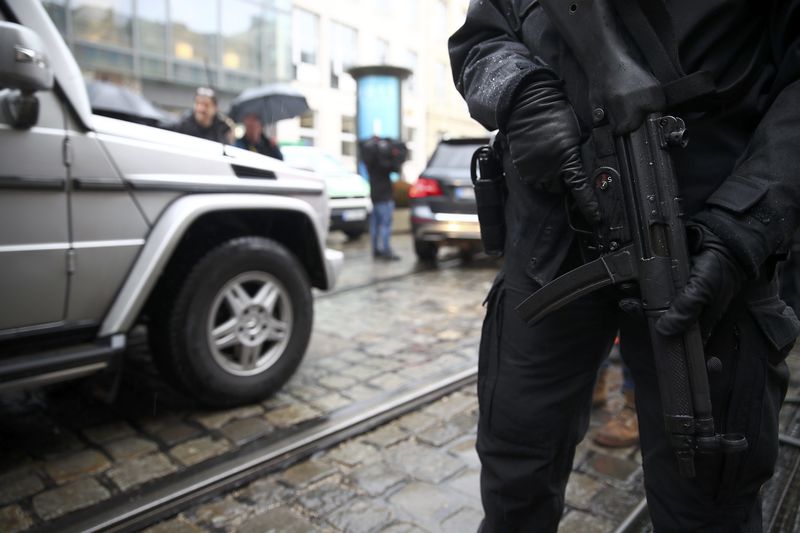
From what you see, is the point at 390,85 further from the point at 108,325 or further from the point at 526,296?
the point at 526,296

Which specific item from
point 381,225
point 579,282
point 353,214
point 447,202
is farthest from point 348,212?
point 579,282

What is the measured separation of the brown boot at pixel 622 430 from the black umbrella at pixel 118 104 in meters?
6.89

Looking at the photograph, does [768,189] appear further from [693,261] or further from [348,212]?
[348,212]

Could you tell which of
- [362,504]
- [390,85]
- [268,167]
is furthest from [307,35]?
[362,504]

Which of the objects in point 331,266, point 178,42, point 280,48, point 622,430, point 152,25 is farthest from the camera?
point 280,48

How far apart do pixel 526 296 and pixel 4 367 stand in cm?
204

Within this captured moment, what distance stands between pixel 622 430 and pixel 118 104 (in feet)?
25.1

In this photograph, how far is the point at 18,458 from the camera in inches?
106

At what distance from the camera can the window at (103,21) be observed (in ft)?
51.6

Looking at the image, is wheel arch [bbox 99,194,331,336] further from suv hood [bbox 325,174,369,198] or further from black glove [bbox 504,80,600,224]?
suv hood [bbox 325,174,369,198]

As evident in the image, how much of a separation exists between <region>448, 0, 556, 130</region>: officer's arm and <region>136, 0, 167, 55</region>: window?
1801 centimetres

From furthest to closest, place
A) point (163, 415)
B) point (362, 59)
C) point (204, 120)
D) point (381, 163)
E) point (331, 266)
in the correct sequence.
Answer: point (362, 59), point (381, 163), point (204, 120), point (331, 266), point (163, 415)

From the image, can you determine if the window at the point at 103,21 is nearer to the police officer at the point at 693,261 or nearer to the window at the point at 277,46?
the window at the point at 277,46

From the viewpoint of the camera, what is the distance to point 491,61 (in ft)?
4.80
